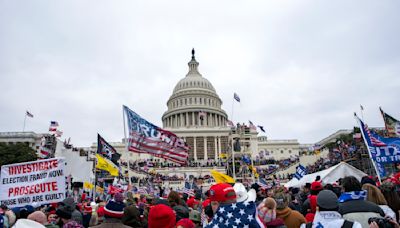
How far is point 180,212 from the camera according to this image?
6297mm

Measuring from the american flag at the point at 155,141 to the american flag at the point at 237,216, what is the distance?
12.3 metres

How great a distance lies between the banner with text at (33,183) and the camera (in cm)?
811

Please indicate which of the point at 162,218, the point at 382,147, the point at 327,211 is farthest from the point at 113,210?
the point at 382,147

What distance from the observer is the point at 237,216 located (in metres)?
3.27

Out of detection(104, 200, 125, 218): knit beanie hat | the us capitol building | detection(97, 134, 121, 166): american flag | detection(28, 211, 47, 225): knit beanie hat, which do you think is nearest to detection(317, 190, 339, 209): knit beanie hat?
detection(104, 200, 125, 218): knit beanie hat

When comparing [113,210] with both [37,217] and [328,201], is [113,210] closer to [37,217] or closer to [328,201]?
[37,217]

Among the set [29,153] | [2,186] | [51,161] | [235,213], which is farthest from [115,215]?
[29,153]

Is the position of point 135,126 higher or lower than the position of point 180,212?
higher

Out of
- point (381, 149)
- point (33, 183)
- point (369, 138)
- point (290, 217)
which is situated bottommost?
point (290, 217)

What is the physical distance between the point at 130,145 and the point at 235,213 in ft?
40.7

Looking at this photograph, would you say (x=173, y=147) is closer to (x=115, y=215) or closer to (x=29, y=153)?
(x=115, y=215)

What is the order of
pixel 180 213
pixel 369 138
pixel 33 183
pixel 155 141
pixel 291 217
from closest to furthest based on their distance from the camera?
pixel 291 217 → pixel 180 213 → pixel 33 183 → pixel 369 138 → pixel 155 141

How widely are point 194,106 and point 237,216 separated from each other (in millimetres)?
94803

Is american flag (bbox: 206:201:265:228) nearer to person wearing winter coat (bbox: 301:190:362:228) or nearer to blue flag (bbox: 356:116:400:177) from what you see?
person wearing winter coat (bbox: 301:190:362:228)
